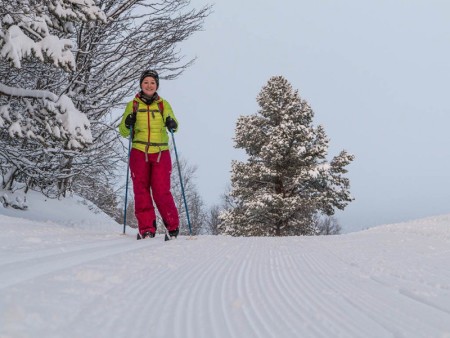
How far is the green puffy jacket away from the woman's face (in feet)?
0.46

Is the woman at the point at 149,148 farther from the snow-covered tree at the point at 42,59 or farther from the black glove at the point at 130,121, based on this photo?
the snow-covered tree at the point at 42,59

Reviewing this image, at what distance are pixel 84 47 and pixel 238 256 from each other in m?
6.07

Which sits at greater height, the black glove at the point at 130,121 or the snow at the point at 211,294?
the black glove at the point at 130,121

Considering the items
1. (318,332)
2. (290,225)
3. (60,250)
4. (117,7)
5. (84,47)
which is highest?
(117,7)

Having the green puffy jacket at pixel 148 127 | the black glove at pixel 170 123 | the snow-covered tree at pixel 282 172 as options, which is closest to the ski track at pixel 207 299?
the green puffy jacket at pixel 148 127

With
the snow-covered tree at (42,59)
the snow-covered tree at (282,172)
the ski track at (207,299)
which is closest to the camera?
the ski track at (207,299)

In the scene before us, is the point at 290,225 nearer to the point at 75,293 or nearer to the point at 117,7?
the point at 117,7

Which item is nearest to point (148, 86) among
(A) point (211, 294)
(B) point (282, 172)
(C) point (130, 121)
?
(C) point (130, 121)

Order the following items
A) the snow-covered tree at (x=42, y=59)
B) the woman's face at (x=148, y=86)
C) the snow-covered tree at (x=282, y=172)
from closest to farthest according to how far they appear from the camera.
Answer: the snow-covered tree at (x=42, y=59), the woman's face at (x=148, y=86), the snow-covered tree at (x=282, y=172)

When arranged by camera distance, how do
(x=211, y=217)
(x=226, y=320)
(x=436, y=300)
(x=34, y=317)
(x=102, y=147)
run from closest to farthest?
(x=34, y=317)
(x=226, y=320)
(x=436, y=300)
(x=102, y=147)
(x=211, y=217)

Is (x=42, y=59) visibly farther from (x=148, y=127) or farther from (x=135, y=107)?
(x=148, y=127)

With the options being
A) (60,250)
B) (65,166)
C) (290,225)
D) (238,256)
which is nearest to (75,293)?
(60,250)

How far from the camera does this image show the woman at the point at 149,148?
210 inches

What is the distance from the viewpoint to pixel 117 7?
26.5 ft
